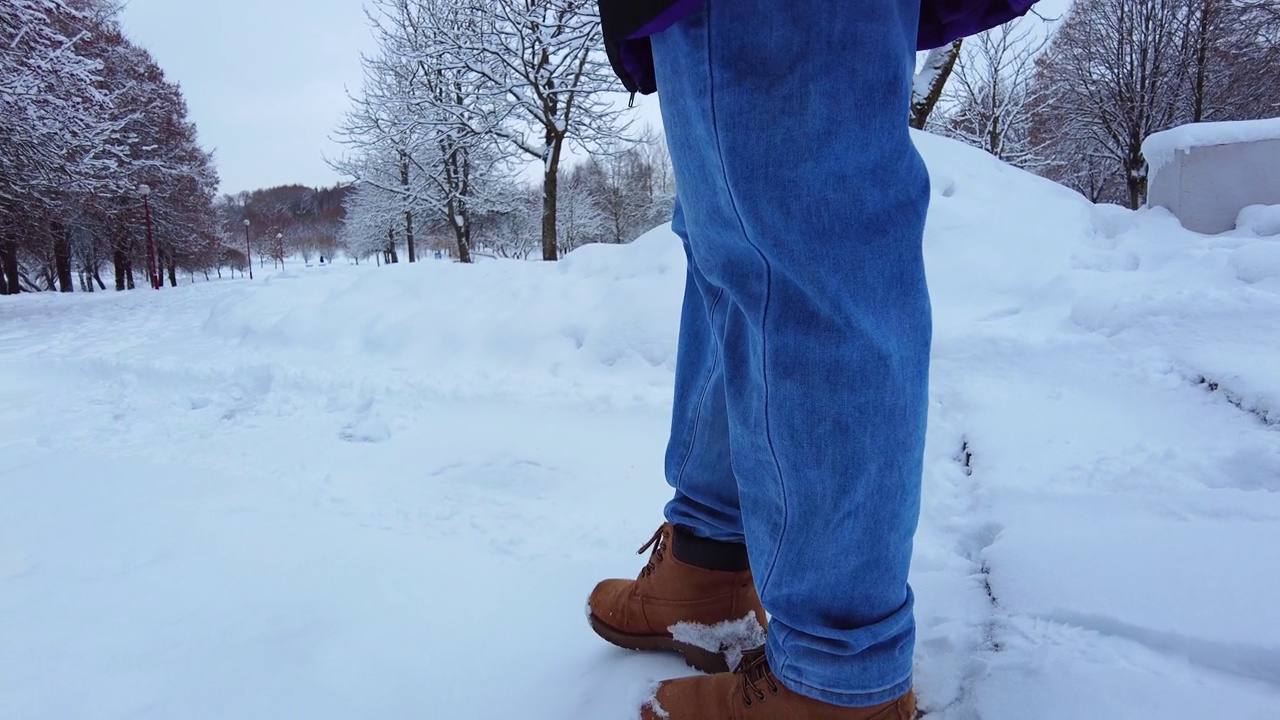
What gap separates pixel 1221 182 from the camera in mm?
4543

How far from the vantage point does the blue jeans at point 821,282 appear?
0.62m

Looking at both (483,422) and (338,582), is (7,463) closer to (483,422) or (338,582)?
(483,422)

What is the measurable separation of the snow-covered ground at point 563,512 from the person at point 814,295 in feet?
0.90

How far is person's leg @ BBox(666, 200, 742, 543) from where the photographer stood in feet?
3.23

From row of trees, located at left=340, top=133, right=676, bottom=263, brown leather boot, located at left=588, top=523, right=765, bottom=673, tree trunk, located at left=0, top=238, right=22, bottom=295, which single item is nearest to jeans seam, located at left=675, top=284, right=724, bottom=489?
brown leather boot, located at left=588, top=523, right=765, bottom=673

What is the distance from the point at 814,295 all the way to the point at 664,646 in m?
0.68

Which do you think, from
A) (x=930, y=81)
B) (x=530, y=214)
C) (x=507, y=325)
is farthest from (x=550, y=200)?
(x=530, y=214)

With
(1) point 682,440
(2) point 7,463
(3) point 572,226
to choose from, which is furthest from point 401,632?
(3) point 572,226

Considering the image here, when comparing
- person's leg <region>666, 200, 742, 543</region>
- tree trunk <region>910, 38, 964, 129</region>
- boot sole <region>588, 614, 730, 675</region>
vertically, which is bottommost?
boot sole <region>588, 614, 730, 675</region>

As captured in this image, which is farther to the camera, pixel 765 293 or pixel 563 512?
pixel 563 512

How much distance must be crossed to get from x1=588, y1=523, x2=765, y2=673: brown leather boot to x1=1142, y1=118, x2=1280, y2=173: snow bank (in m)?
5.51

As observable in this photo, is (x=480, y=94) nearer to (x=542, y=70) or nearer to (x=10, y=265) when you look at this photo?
(x=542, y=70)

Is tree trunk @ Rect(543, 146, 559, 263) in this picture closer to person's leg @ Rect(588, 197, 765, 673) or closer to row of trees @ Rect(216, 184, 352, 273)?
person's leg @ Rect(588, 197, 765, 673)

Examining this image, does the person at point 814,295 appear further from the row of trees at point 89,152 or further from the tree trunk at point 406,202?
the tree trunk at point 406,202
